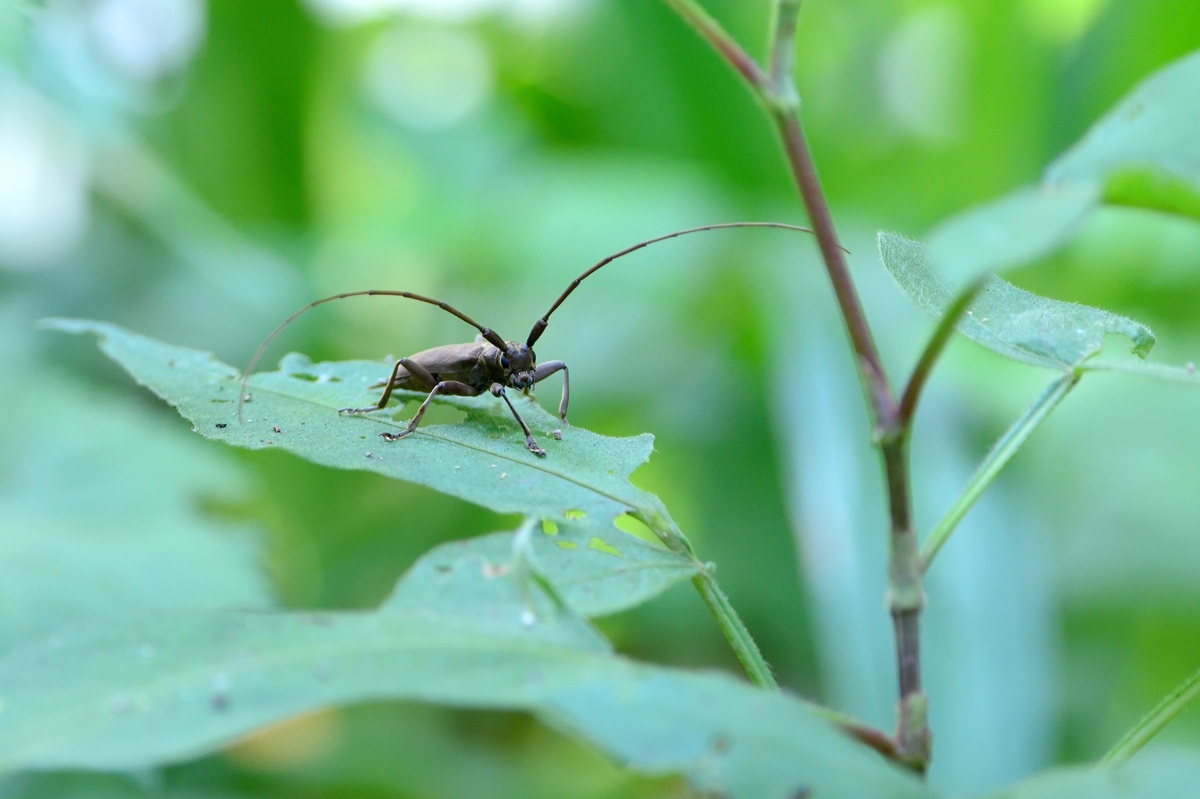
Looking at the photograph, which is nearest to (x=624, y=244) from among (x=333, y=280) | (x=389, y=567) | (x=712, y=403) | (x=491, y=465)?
(x=712, y=403)

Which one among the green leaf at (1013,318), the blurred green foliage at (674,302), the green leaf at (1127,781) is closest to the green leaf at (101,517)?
the blurred green foliage at (674,302)

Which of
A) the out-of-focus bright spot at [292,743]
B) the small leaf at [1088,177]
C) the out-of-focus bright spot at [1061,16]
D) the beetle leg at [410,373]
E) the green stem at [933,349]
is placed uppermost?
the small leaf at [1088,177]

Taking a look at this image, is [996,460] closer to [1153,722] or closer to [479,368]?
[1153,722]

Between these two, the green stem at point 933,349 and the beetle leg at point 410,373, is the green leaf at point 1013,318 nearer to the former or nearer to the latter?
→ the green stem at point 933,349

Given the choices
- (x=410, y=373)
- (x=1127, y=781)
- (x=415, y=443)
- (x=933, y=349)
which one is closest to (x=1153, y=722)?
(x=1127, y=781)

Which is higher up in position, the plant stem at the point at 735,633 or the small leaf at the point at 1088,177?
the small leaf at the point at 1088,177

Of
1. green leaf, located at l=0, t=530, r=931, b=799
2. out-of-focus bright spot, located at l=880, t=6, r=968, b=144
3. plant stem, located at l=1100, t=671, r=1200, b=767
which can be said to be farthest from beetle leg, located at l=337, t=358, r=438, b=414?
out-of-focus bright spot, located at l=880, t=6, r=968, b=144

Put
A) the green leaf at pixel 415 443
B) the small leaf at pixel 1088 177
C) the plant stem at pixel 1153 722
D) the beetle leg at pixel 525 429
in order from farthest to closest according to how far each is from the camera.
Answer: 1. the beetle leg at pixel 525 429
2. the green leaf at pixel 415 443
3. the plant stem at pixel 1153 722
4. the small leaf at pixel 1088 177
